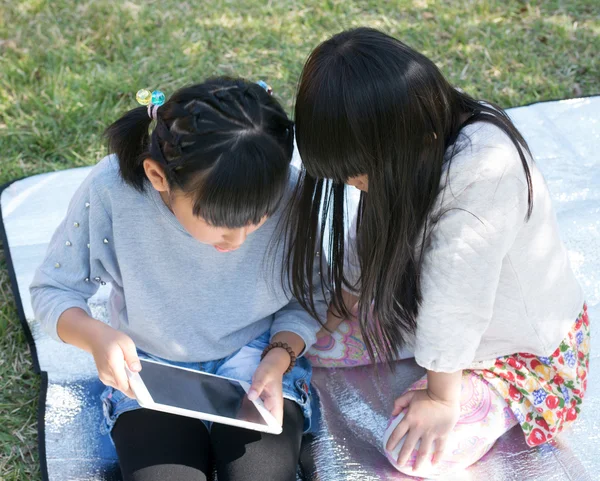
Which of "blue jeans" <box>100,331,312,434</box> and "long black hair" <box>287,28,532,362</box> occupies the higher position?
"long black hair" <box>287,28,532,362</box>

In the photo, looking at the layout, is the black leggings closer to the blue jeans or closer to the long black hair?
the blue jeans

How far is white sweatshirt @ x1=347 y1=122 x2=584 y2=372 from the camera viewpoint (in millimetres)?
1211

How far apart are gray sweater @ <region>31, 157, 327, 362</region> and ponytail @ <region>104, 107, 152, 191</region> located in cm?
6

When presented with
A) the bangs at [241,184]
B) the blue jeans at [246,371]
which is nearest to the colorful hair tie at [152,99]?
the bangs at [241,184]

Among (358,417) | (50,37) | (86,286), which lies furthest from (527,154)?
(50,37)

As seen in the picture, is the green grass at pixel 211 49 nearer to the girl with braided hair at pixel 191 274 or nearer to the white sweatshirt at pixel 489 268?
the girl with braided hair at pixel 191 274

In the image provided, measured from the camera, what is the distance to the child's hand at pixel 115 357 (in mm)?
1262

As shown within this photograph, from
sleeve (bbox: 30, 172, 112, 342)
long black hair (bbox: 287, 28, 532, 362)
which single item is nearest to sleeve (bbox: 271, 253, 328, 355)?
long black hair (bbox: 287, 28, 532, 362)

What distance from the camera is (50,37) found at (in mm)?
2658

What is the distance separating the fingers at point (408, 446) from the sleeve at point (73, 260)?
23.9 inches

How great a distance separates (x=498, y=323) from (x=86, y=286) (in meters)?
0.73

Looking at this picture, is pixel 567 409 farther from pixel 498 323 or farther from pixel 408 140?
pixel 408 140

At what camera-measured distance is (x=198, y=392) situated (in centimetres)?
132

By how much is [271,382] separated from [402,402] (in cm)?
27
